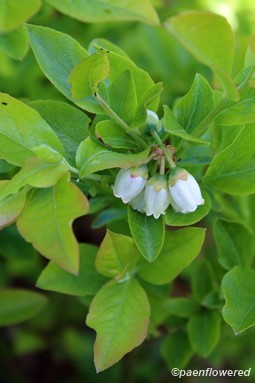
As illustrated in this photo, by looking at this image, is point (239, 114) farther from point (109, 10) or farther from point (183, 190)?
point (109, 10)

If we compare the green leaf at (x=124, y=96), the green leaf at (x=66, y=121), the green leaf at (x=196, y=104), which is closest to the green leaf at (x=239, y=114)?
the green leaf at (x=196, y=104)

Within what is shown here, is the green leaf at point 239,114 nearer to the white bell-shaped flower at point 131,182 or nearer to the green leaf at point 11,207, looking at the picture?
the white bell-shaped flower at point 131,182

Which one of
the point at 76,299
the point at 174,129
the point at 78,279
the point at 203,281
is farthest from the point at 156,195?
the point at 76,299

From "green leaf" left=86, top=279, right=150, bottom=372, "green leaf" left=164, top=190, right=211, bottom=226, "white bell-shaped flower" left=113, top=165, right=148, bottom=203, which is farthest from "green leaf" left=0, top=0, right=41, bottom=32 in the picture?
"green leaf" left=86, top=279, right=150, bottom=372

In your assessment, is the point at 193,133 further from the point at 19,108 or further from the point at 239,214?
the point at 239,214

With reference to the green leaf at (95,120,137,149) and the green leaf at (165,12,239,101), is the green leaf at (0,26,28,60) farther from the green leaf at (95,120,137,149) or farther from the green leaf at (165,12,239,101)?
the green leaf at (165,12,239,101)

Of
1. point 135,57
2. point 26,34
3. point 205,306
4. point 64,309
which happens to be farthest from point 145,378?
point 26,34
